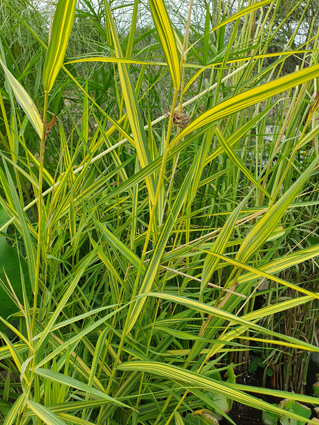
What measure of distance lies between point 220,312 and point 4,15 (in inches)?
42.9

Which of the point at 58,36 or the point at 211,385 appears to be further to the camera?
the point at 211,385

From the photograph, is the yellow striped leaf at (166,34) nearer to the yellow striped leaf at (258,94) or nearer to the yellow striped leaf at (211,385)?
the yellow striped leaf at (258,94)

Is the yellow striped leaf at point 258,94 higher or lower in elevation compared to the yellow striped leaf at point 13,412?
higher

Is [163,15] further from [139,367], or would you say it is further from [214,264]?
[139,367]

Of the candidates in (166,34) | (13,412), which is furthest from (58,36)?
(13,412)

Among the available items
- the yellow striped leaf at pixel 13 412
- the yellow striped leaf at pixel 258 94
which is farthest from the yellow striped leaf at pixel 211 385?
the yellow striped leaf at pixel 258 94

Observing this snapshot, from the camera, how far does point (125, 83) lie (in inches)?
12.9

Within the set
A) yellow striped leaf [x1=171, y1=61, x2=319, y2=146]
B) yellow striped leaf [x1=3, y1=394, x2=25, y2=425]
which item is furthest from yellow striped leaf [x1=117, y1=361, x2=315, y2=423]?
yellow striped leaf [x1=171, y1=61, x2=319, y2=146]

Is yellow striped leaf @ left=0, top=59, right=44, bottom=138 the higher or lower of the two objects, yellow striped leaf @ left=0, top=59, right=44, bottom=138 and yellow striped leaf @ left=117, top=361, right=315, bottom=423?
the higher

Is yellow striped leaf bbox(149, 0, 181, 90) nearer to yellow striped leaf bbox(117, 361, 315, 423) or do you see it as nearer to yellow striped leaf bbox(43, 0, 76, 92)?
yellow striped leaf bbox(43, 0, 76, 92)

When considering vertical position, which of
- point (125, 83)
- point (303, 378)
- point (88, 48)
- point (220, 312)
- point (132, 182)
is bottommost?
point (303, 378)

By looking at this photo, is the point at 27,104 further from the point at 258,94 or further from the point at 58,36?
the point at 258,94

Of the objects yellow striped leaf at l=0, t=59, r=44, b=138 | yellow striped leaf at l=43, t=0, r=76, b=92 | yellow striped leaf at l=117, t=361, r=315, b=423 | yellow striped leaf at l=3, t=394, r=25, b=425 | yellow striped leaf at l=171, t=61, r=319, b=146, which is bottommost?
yellow striped leaf at l=117, t=361, r=315, b=423

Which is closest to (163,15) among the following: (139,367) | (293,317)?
(139,367)
